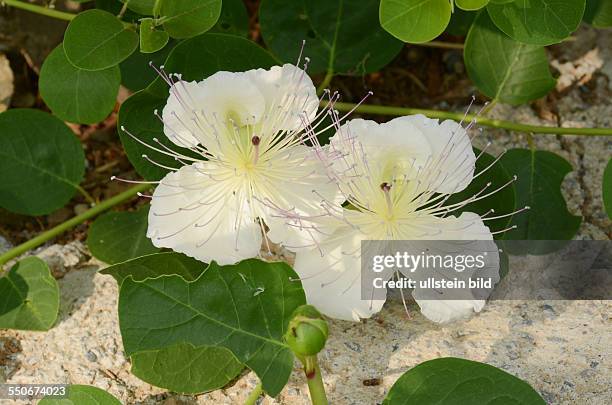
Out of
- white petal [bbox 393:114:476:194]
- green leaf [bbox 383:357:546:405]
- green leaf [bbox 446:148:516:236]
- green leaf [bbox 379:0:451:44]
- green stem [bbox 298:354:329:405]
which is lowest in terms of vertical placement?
green stem [bbox 298:354:329:405]

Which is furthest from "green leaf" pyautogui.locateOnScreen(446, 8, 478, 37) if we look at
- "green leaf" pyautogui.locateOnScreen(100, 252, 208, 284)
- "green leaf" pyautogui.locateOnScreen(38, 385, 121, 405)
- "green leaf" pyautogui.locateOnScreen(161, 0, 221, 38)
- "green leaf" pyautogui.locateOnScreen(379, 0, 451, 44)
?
"green leaf" pyautogui.locateOnScreen(38, 385, 121, 405)

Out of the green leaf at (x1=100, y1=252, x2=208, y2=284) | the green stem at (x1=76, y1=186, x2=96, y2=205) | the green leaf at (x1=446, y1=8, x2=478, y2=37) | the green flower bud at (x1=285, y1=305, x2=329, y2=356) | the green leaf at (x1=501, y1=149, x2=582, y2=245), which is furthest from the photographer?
the green leaf at (x1=446, y1=8, x2=478, y2=37)

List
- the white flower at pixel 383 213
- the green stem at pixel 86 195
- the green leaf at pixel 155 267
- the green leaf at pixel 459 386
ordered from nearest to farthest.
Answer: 1. the green leaf at pixel 459 386
2. the white flower at pixel 383 213
3. the green leaf at pixel 155 267
4. the green stem at pixel 86 195

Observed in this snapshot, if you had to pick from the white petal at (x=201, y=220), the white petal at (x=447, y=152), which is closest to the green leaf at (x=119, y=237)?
the white petal at (x=201, y=220)

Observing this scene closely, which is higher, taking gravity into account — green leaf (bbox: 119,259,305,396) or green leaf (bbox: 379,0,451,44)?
green leaf (bbox: 379,0,451,44)

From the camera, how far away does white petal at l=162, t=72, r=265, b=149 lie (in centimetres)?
160

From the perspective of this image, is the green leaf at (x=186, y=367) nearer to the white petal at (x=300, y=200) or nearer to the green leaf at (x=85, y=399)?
the green leaf at (x=85, y=399)

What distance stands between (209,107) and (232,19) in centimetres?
61

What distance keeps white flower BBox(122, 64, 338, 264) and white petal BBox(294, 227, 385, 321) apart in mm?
63

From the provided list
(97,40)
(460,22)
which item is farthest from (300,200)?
(460,22)

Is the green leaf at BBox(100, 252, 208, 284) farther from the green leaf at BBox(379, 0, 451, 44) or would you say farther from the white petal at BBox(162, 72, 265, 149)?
the green leaf at BBox(379, 0, 451, 44)

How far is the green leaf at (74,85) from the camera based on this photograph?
6.31 ft

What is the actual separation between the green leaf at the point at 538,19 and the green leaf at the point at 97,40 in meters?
0.80

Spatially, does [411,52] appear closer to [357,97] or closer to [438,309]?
[357,97]
